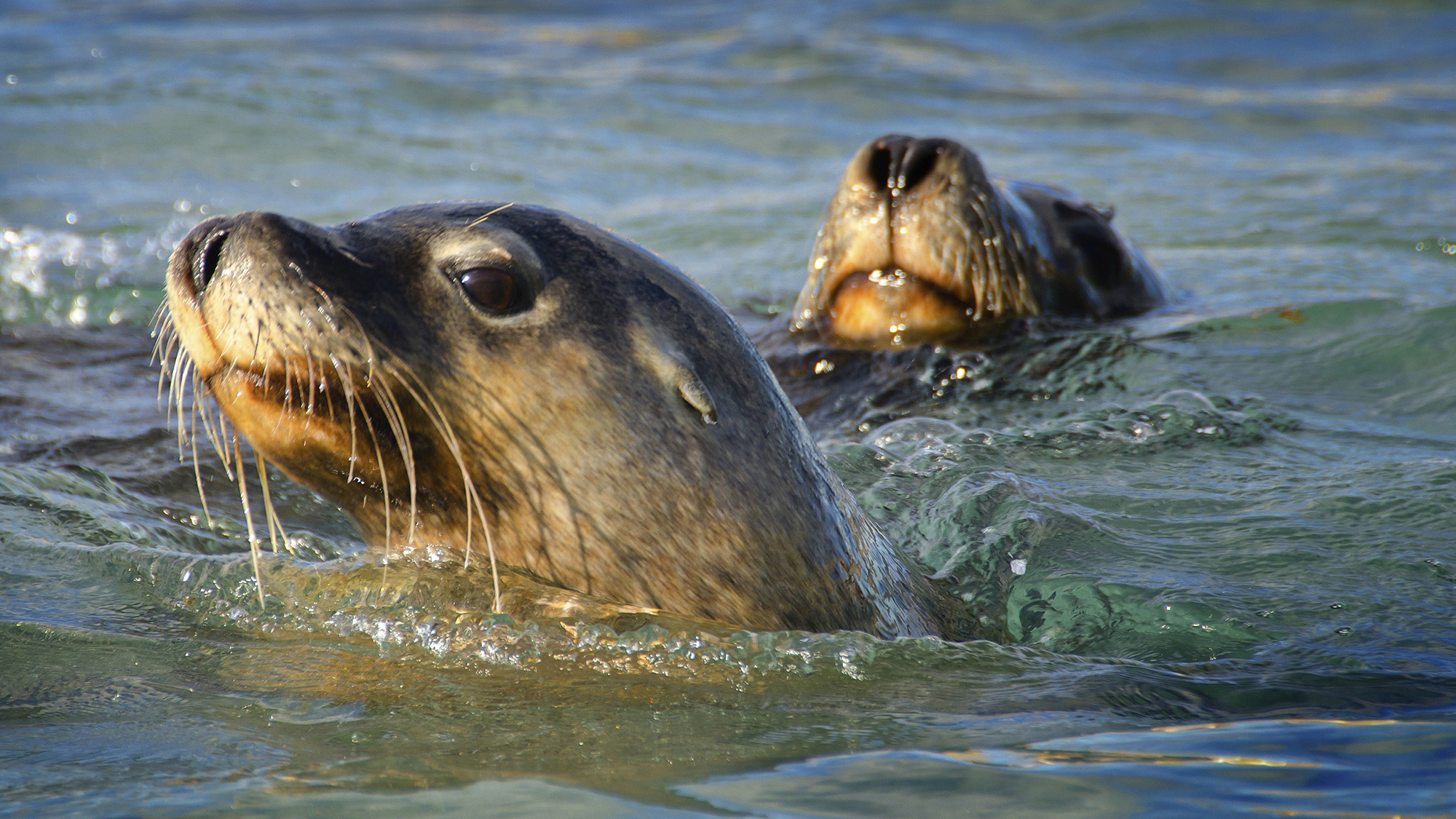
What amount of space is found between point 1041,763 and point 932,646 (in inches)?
24.4

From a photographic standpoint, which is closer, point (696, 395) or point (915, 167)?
point (696, 395)

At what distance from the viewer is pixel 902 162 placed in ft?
16.6

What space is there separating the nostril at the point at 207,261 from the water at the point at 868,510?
0.61 meters

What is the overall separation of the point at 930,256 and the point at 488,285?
268 cm

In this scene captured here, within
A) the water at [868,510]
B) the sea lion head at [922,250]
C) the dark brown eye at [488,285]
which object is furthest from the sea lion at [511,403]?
the sea lion head at [922,250]

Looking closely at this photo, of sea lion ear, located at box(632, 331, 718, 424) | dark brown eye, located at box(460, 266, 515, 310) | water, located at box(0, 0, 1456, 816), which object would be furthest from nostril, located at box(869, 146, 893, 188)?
dark brown eye, located at box(460, 266, 515, 310)

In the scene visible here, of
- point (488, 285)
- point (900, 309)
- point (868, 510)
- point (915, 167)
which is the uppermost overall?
point (915, 167)

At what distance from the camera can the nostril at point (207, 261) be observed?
257 centimetres

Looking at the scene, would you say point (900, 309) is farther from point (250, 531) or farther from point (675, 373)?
point (250, 531)

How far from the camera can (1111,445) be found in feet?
14.3

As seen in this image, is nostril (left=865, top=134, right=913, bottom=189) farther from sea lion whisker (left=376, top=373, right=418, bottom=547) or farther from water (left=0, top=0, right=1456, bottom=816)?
sea lion whisker (left=376, top=373, right=418, bottom=547)

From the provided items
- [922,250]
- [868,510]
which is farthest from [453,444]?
[922,250]

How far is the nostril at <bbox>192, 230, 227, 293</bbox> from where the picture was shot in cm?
257

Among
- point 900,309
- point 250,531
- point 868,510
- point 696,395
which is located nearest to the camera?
point 250,531
